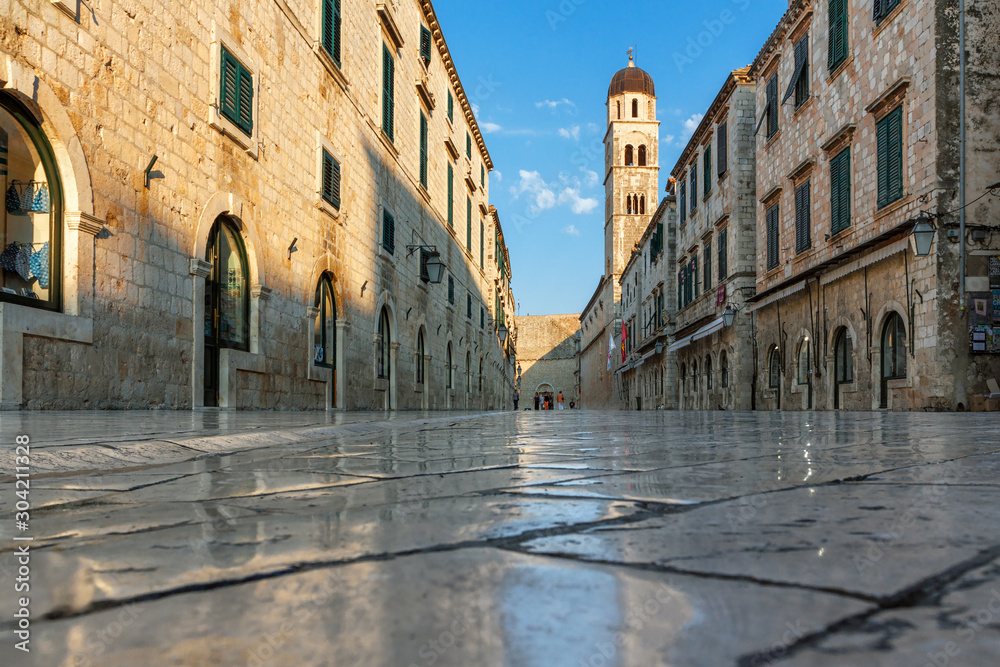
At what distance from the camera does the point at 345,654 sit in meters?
0.69

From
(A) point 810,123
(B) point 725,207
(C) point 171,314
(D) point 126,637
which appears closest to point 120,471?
(D) point 126,637

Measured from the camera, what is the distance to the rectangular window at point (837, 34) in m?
15.7

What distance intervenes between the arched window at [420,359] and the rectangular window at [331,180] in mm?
6628

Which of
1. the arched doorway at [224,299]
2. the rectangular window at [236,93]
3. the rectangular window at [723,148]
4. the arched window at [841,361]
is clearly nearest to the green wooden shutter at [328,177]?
the rectangular window at [236,93]

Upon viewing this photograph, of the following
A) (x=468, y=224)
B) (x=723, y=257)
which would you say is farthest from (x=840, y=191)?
(x=468, y=224)

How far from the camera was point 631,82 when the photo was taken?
5759 cm

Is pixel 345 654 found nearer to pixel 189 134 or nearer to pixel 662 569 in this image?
pixel 662 569

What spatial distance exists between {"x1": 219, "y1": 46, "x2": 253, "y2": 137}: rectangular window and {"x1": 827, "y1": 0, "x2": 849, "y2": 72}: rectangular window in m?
12.4

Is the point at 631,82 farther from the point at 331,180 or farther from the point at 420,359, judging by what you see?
the point at 331,180

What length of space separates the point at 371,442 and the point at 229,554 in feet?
10.2

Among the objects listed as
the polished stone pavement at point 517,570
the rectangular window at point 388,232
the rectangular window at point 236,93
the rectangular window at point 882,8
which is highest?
the rectangular window at point 882,8

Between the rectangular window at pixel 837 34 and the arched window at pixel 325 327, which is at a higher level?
the rectangular window at pixel 837 34

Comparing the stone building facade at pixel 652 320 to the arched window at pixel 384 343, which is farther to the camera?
the stone building facade at pixel 652 320

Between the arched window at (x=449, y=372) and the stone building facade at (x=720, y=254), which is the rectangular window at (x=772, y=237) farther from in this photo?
the arched window at (x=449, y=372)
